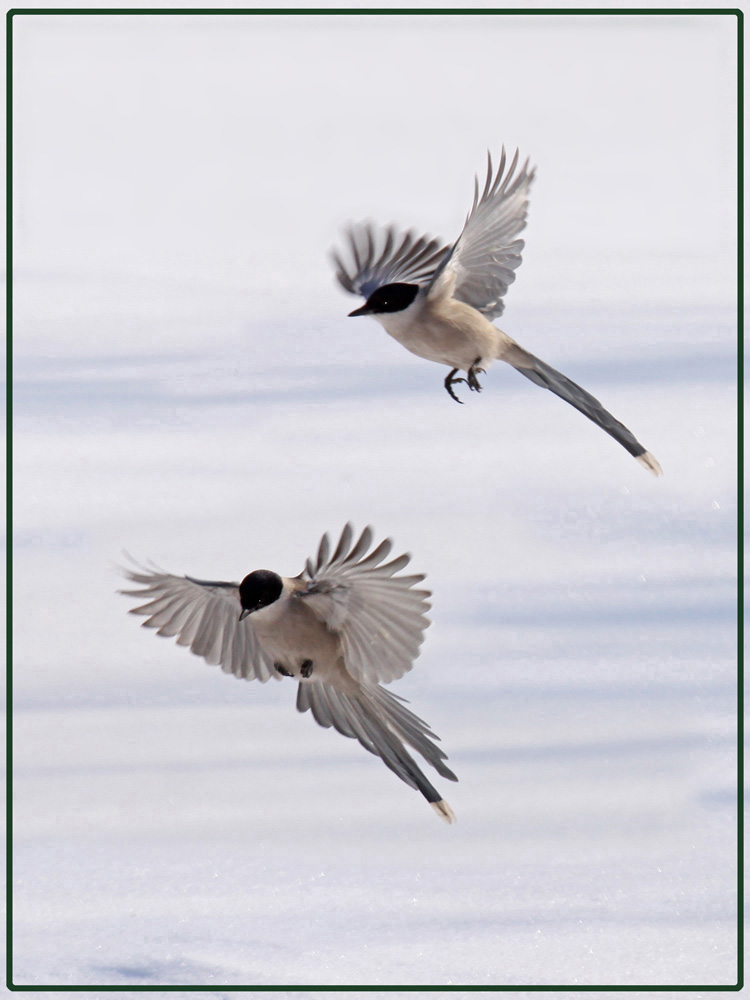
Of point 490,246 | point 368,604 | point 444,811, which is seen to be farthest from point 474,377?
point 444,811

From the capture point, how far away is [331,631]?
2.91m

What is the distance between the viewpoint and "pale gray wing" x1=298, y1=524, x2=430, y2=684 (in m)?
2.73

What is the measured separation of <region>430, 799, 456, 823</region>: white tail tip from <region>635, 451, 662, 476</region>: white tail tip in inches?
36.8

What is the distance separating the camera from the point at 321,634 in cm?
Answer: 291

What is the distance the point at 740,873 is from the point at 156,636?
5.23 feet

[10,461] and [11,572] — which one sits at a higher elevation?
[10,461]

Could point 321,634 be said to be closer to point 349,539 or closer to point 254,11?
point 349,539

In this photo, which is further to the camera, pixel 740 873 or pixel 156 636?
pixel 740 873

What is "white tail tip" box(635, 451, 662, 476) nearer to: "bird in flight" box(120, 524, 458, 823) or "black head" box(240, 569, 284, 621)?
"bird in flight" box(120, 524, 458, 823)

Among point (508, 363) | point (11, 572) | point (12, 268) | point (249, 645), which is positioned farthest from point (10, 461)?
point (508, 363)

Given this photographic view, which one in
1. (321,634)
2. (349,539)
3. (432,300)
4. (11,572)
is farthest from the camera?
(11,572)

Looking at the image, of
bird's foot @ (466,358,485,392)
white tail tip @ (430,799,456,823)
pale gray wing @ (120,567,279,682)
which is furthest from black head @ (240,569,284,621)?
bird's foot @ (466,358,485,392)

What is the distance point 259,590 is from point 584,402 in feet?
3.06

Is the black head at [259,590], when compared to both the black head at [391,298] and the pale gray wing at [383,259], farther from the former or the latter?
the pale gray wing at [383,259]
